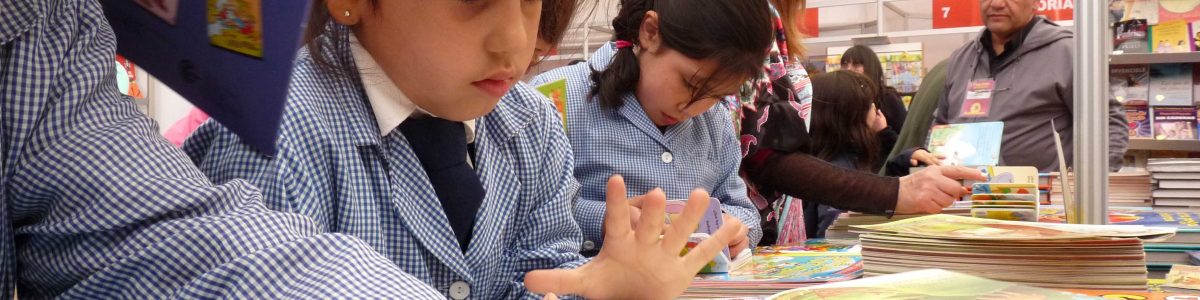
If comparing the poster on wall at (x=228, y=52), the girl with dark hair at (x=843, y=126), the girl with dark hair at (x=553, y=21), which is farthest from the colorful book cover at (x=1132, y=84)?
the poster on wall at (x=228, y=52)

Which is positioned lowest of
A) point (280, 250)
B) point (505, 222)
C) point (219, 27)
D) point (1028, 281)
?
point (1028, 281)

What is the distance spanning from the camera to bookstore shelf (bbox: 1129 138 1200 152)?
4391mm

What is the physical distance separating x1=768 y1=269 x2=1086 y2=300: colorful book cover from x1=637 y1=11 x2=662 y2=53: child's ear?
2.98ft

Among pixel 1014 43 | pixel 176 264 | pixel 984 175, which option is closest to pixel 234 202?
pixel 176 264

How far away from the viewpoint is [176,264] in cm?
49

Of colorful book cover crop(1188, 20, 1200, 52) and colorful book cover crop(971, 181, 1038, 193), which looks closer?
colorful book cover crop(971, 181, 1038, 193)

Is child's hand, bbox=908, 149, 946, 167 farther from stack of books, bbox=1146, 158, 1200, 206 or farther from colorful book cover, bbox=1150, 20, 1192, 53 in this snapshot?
colorful book cover, bbox=1150, 20, 1192, 53

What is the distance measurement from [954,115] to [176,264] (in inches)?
133

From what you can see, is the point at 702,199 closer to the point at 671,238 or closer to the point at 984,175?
the point at 671,238

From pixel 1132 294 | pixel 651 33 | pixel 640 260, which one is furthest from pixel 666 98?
pixel 640 260

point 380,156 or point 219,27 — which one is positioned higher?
point 219,27

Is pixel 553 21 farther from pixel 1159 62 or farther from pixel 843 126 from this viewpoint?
pixel 1159 62

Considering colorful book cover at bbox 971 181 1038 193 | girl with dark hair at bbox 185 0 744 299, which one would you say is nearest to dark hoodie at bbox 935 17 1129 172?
colorful book cover at bbox 971 181 1038 193

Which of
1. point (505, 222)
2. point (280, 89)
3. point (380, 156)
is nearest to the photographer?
point (280, 89)
